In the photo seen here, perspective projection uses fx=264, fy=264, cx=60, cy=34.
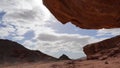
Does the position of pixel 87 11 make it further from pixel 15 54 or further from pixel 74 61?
pixel 15 54

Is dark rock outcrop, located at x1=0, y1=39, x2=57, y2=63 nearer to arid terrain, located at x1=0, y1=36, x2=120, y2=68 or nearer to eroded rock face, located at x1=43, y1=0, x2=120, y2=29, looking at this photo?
arid terrain, located at x1=0, y1=36, x2=120, y2=68

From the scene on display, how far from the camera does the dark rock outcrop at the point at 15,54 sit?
6616 centimetres

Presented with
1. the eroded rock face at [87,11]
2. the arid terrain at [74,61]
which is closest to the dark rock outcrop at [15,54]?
the arid terrain at [74,61]

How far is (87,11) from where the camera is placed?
4719mm

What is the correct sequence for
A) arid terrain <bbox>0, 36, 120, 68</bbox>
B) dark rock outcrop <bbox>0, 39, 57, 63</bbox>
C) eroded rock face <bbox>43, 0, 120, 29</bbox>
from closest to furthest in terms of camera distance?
eroded rock face <bbox>43, 0, 120, 29</bbox> < arid terrain <bbox>0, 36, 120, 68</bbox> < dark rock outcrop <bbox>0, 39, 57, 63</bbox>

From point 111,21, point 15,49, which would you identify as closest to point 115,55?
point 111,21

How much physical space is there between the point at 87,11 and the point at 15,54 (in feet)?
221

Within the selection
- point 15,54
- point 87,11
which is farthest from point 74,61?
point 15,54

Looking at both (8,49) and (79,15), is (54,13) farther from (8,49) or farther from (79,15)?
(8,49)

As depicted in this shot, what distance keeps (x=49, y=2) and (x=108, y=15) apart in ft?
3.62

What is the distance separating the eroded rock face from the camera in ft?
14.7

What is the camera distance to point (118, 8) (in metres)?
4.55

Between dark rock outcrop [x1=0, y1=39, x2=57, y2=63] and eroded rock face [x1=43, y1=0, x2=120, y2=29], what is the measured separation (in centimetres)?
5906

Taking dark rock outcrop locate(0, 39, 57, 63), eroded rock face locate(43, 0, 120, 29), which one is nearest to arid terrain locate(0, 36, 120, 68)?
dark rock outcrop locate(0, 39, 57, 63)
